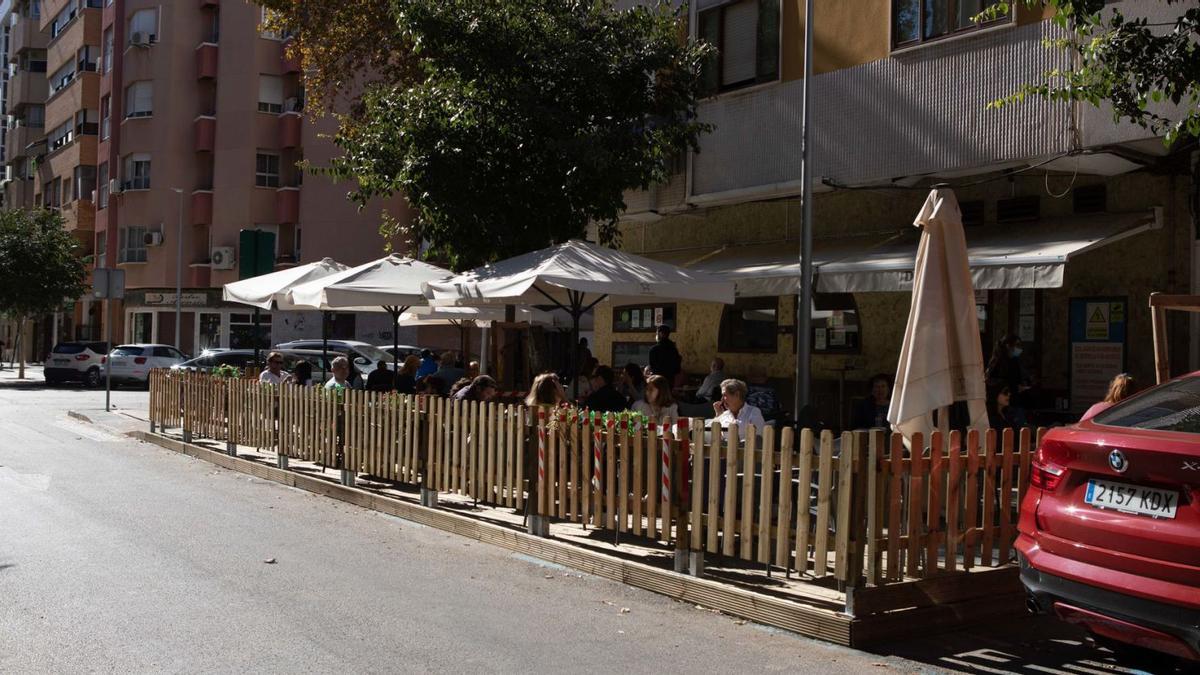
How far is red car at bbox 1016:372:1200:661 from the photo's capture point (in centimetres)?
485

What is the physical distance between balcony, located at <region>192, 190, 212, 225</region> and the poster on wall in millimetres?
39070

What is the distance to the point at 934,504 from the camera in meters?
6.73

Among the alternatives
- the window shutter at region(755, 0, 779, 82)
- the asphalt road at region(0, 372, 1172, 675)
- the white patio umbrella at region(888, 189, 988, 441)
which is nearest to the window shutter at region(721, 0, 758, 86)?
the window shutter at region(755, 0, 779, 82)

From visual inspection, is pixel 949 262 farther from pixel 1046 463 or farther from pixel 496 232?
pixel 496 232

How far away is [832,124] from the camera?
15.1 meters

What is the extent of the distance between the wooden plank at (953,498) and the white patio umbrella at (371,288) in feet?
27.7

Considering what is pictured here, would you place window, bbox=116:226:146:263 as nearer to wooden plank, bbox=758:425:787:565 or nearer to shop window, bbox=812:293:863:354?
shop window, bbox=812:293:863:354

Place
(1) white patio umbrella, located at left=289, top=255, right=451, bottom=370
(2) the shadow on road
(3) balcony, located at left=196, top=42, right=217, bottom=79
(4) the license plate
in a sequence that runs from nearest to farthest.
Answer: (4) the license plate < (2) the shadow on road < (1) white patio umbrella, located at left=289, top=255, right=451, bottom=370 < (3) balcony, located at left=196, top=42, right=217, bottom=79

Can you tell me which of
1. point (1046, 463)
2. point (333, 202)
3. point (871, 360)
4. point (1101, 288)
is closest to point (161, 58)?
point (333, 202)

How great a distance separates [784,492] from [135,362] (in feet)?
109

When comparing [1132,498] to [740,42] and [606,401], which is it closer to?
[606,401]

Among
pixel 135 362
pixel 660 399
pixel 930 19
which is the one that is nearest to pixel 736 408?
pixel 660 399

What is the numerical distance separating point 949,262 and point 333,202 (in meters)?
37.9

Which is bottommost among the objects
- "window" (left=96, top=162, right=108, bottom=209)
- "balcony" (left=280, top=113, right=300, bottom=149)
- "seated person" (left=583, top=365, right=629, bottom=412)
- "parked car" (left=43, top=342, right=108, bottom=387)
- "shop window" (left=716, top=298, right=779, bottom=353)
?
"parked car" (left=43, top=342, right=108, bottom=387)
